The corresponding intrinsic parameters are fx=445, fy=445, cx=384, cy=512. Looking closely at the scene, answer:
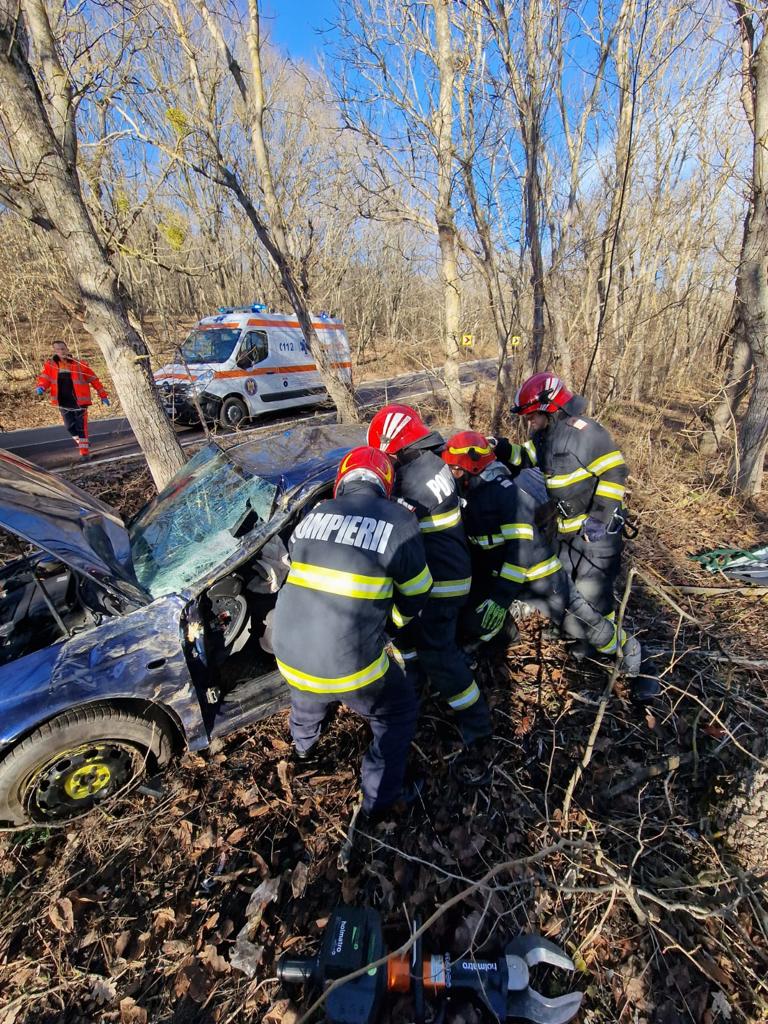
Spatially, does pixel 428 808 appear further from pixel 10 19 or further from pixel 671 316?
pixel 671 316

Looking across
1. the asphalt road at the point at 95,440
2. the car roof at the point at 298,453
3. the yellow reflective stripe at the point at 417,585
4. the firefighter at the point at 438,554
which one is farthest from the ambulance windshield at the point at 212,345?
the yellow reflective stripe at the point at 417,585

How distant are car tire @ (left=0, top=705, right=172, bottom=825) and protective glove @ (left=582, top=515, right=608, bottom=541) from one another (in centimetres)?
296

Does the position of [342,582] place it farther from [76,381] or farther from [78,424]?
[78,424]

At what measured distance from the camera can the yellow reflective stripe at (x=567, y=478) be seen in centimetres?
310

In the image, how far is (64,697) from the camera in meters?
2.04

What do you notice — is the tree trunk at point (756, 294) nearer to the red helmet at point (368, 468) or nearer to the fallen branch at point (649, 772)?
the fallen branch at point (649, 772)

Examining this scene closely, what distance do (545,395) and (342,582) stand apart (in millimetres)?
2206

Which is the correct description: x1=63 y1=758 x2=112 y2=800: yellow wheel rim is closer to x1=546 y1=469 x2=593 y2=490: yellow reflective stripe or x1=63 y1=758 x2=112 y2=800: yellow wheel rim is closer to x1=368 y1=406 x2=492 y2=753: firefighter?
x1=368 y1=406 x2=492 y2=753: firefighter

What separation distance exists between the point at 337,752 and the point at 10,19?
5853mm

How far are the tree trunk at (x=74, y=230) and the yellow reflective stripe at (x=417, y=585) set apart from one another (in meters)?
3.71

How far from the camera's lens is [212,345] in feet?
33.6

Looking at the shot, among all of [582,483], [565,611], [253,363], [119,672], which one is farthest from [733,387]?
[253,363]

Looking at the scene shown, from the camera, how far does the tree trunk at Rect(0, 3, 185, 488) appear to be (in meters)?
3.52

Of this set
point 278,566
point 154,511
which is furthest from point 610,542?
point 154,511
